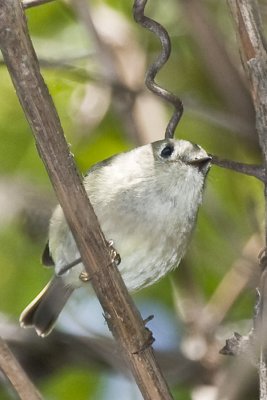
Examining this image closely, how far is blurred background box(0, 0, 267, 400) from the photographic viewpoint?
116 inches

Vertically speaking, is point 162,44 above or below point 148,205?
above

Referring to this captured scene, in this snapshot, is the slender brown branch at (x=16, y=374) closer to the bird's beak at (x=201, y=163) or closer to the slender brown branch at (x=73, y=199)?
the slender brown branch at (x=73, y=199)

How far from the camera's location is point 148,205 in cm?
243

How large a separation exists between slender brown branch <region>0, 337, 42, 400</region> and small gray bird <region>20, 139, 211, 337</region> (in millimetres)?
816

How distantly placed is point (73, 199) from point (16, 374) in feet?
1.11

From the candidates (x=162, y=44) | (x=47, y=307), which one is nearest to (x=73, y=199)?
(x=162, y=44)

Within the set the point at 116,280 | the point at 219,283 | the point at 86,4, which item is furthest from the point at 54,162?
the point at 219,283

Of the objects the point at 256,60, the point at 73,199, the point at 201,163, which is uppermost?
the point at 256,60

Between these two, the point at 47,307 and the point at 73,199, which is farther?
the point at 47,307

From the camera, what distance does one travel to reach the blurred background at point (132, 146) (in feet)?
9.70

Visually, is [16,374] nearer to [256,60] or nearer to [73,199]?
[73,199]

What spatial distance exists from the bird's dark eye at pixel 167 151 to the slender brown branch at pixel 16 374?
91cm

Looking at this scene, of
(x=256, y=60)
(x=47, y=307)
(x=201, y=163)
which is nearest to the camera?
(x=256, y=60)

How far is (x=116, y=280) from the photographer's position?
5.52ft
